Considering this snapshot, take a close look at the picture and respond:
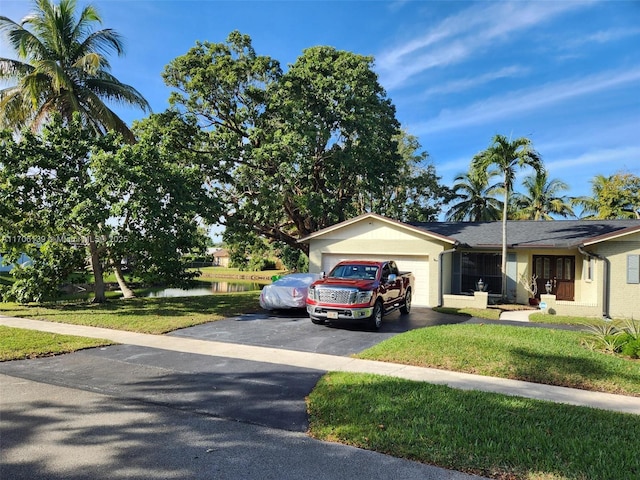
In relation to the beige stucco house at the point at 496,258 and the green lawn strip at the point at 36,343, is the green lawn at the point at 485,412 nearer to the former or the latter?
the green lawn strip at the point at 36,343

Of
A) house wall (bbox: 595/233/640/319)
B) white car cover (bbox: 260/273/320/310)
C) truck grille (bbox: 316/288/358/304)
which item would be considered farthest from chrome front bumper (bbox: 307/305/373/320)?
house wall (bbox: 595/233/640/319)

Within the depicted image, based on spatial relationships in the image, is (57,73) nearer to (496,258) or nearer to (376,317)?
(376,317)

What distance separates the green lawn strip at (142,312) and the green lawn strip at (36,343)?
158cm

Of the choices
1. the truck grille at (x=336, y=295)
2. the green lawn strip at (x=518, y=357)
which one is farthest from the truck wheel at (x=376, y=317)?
the green lawn strip at (x=518, y=357)

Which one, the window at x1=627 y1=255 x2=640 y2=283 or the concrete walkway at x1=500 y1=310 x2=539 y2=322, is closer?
the concrete walkway at x1=500 y1=310 x2=539 y2=322

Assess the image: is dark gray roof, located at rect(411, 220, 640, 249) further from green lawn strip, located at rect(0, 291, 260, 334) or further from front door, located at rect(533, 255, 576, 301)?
green lawn strip, located at rect(0, 291, 260, 334)

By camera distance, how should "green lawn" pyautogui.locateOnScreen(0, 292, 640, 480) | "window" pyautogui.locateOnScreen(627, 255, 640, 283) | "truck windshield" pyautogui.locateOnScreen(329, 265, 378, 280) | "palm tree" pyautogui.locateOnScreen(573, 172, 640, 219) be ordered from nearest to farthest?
"green lawn" pyautogui.locateOnScreen(0, 292, 640, 480) < "truck windshield" pyautogui.locateOnScreen(329, 265, 378, 280) < "window" pyautogui.locateOnScreen(627, 255, 640, 283) < "palm tree" pyautogui.locateOnScreen(573, 172, 640, 219)

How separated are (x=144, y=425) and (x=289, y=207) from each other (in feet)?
65.0

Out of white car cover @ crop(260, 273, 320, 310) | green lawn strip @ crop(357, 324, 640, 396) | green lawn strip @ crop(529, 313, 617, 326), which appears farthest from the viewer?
white car cover @ crop(260, 273, 320, 310)

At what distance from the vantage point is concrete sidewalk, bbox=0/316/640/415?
6.04 metres

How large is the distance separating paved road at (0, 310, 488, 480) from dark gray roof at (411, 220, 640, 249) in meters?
13.3

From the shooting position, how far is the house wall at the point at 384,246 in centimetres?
1698

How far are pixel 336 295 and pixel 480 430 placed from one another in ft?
22.1

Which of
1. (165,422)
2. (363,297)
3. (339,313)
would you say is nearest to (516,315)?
(363,297)
